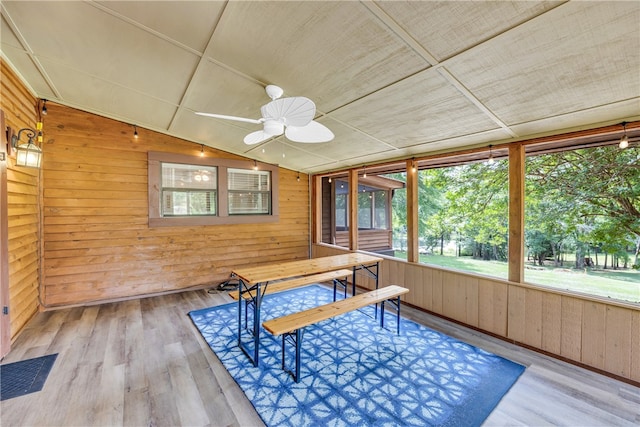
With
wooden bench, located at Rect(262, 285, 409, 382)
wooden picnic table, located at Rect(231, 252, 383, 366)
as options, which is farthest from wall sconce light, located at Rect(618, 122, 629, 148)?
wooden picnic table, located at Rect(231, 252, 383, 366)

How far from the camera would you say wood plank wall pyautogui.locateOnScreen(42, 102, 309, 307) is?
151 inches

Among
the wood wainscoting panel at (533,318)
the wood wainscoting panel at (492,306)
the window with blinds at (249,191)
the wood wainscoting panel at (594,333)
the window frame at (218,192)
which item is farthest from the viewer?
the window with blinds at (249,191)

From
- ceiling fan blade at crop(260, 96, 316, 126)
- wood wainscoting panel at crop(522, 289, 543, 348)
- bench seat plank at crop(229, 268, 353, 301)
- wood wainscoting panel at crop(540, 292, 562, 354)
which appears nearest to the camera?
ceiling fan blade at crop(260, 96, 316, 126)

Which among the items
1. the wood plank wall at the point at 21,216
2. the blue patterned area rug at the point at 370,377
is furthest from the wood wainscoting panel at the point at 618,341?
the wood plank wall at the point at 21,216

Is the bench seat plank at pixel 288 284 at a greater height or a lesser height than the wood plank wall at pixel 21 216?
lesser

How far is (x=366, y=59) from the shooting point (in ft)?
6.47

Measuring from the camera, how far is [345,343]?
118 inches

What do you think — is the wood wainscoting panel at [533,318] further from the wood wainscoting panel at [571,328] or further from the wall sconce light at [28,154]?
the wall sconce light at [28,154]

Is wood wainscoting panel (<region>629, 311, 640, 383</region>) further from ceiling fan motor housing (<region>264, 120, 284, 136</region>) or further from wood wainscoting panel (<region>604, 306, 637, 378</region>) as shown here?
ceiling fan motor housing (<region>264, 120, 284, 136</region>)

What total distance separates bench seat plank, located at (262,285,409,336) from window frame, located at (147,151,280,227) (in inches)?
120

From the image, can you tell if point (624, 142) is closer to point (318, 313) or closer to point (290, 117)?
point (290, 117)

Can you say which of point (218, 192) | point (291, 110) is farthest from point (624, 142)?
point (218, 192)

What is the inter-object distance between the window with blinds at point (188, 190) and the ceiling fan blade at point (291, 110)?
11.0ft

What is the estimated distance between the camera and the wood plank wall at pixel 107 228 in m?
3.83
